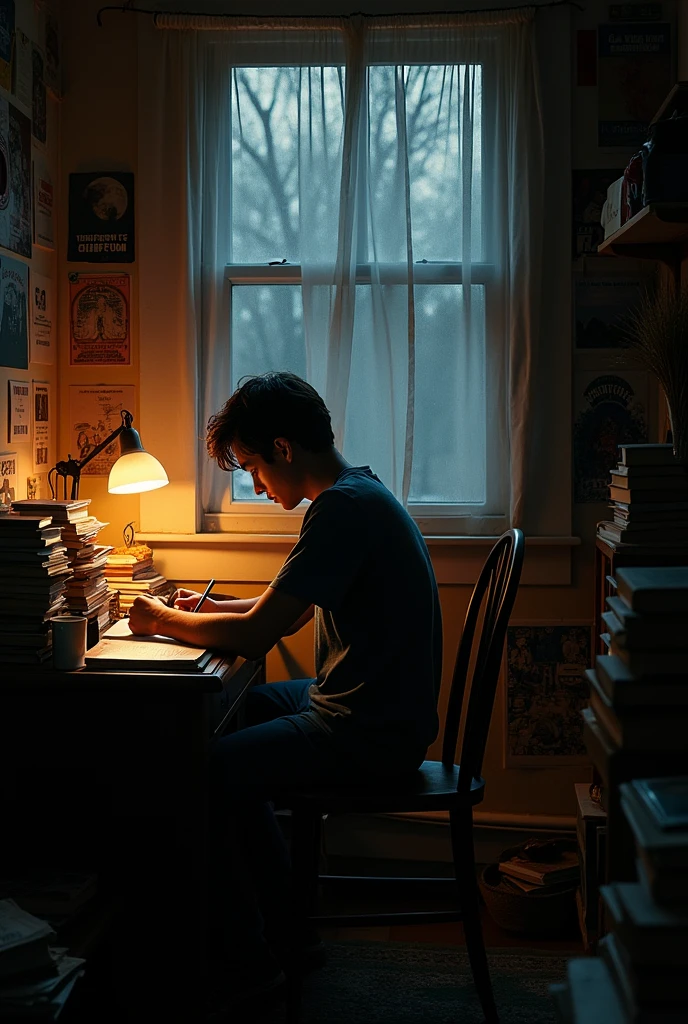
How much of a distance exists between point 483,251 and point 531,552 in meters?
0.83

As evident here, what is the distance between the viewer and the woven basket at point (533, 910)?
8.37ft

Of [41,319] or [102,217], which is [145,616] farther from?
[102,217]

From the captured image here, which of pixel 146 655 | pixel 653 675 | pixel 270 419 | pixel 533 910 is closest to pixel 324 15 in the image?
pixel 270 419

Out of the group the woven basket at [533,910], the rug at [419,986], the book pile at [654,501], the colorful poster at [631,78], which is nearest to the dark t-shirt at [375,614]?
the book pile at [654,501]

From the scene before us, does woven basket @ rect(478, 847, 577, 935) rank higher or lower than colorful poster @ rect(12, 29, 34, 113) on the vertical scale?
lower

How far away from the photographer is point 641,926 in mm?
1001

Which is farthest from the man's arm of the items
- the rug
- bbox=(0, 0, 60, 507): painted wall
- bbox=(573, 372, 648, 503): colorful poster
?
bbox=(573, 372, 648, 503): colorful poster

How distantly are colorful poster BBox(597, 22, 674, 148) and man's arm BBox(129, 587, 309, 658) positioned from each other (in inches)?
62.7

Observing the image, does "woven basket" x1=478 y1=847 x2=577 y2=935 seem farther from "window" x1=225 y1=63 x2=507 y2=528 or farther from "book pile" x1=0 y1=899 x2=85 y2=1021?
"book pile" x1=0 y1=899 x2=85 y2=1021

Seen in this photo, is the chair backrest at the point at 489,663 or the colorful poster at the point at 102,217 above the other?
the colorful poster at the point at 102,217

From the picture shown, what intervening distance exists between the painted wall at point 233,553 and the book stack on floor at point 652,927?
1.75 meters

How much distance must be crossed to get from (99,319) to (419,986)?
1896mm

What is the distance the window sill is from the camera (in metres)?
2.82

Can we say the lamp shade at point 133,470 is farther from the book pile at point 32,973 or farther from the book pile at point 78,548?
the book pile at point 32,973
